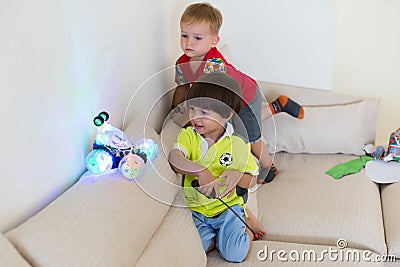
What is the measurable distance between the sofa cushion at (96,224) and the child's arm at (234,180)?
0.70 feet

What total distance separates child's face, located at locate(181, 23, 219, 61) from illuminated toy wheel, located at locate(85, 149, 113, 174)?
0.72m

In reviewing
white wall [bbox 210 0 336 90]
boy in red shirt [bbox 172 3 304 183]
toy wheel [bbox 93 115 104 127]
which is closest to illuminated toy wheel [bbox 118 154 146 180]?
toy wheel [bbox 93 115 104 127]

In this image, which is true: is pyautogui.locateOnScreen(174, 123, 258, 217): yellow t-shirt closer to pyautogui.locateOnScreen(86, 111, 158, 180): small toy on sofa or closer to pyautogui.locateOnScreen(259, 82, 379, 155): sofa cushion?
pyautogui.locateOnScreen(86, 111, 158, 180): small toy on sofa

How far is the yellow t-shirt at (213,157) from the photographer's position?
5.92 ft

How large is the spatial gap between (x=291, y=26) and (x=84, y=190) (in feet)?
5.68

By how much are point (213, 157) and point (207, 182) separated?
0.08 m

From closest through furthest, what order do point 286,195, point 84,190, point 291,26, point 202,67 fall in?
point 84,190 < point 202,67 < point 286,195 < point 291,26

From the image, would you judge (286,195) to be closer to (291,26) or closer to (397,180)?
(397,180)

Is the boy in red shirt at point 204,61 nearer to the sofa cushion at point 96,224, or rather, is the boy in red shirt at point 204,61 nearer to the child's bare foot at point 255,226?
the child's bare foot at point 255,226

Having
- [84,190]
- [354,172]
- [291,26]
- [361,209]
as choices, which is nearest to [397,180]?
[354,172]

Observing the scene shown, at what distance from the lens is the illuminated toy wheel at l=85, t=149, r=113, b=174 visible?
1723 millimetres

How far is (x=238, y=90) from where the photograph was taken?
191 cm

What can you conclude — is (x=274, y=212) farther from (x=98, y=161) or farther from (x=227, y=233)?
(x=98, y=161)

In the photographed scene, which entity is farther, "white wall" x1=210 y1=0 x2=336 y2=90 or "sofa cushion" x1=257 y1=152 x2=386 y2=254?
"white wall" x1=210 y1=0 x2=336 y2=90
